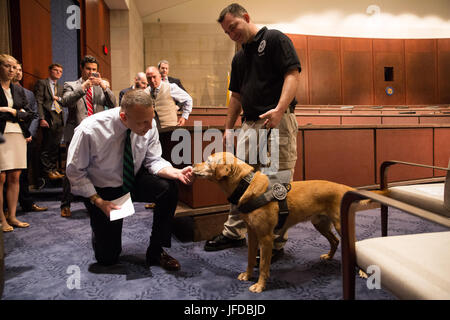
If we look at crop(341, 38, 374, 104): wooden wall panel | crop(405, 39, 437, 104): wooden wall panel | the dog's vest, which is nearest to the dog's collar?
the dog's vest

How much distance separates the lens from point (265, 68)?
5.94 feet

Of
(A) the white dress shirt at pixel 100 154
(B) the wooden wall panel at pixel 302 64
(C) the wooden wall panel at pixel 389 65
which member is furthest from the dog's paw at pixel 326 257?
(C) the wooden wall panel at pixel 389 65

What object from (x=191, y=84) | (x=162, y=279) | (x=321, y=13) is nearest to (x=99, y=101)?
(x=162, y=279)

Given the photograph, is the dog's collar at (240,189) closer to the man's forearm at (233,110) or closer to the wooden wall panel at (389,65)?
the man's forearm at (233,110)

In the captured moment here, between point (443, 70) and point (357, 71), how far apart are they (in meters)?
2.85

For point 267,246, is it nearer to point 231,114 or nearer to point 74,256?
point 231,114

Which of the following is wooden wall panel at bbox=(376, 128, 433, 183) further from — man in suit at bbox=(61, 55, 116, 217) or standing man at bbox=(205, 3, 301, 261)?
man in suit at bbox=(61, 55, 116, 217)

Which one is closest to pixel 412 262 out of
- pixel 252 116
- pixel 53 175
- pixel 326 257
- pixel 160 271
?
pixel 326 257

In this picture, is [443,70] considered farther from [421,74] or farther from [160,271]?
[160,271]

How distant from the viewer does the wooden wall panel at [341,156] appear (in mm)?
2865

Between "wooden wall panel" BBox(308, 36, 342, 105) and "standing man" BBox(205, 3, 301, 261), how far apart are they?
7.60 meters

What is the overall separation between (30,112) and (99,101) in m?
0.59

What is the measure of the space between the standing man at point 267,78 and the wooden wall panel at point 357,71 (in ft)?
26.8

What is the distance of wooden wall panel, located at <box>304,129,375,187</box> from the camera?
113 inches
